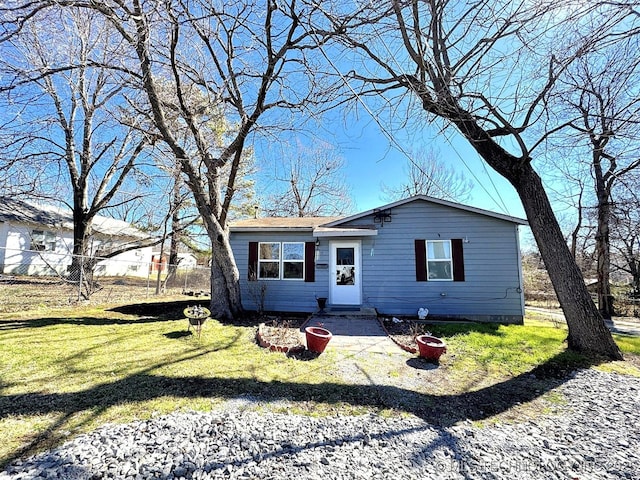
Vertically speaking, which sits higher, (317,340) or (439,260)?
(439,260)

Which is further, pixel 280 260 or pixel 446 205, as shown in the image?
pixel 280 260

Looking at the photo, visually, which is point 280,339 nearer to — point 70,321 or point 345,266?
point 345,266

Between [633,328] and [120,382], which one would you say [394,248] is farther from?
[633,328]

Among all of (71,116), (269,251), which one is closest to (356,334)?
(269,251)

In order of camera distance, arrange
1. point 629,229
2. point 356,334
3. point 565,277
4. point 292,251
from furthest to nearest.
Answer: point 629,229
point 292,251
point 356,334
point 565,277

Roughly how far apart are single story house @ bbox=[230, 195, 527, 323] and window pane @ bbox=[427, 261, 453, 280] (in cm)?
3

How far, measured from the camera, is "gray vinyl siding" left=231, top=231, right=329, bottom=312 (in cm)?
916

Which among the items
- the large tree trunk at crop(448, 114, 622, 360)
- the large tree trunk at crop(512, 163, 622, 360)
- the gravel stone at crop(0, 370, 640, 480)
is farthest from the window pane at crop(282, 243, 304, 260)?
the gravel stone at crop(0, 370, 640, 480)

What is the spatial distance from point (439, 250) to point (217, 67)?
7.57 metres

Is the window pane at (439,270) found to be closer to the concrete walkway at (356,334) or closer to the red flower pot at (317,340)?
the concrete walkway at (356,334)

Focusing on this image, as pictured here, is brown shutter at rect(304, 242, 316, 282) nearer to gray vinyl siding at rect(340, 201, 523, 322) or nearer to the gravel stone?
gray vinyl siding at rect(340, 201, 523, 322)

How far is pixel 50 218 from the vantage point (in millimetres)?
16297

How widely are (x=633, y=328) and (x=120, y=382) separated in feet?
45.2

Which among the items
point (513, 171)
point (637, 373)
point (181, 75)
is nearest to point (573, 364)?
point (637, 373)
